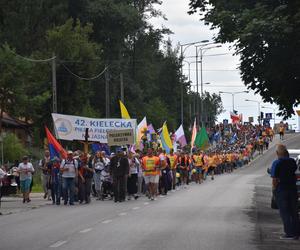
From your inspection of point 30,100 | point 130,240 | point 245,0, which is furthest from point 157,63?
point 130,240

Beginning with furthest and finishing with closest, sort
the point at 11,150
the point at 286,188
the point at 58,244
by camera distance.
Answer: the point at 11,150, the point at 286,188, the point at 58,244

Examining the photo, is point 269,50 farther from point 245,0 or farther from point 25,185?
point 25,185

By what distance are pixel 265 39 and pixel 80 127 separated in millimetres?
17114

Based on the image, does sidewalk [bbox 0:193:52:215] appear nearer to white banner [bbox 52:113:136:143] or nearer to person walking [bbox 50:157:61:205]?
person walking [bbox 50:157:61:205]

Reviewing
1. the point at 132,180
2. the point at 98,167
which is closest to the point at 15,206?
the point at 98,167

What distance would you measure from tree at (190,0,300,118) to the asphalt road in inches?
136

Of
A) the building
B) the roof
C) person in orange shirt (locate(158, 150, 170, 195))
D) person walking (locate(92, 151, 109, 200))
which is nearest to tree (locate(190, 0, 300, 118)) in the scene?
person walking (locate(92, 151, 109, 200))

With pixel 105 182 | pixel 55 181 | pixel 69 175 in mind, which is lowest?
pixel 105 182

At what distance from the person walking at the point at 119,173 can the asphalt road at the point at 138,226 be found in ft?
2.47

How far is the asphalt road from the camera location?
1548 cm

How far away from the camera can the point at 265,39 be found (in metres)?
20.1

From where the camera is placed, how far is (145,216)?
71.4 ft

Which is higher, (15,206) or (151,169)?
(151,169)

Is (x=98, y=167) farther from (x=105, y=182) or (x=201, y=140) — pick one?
(x=201, y=140)
